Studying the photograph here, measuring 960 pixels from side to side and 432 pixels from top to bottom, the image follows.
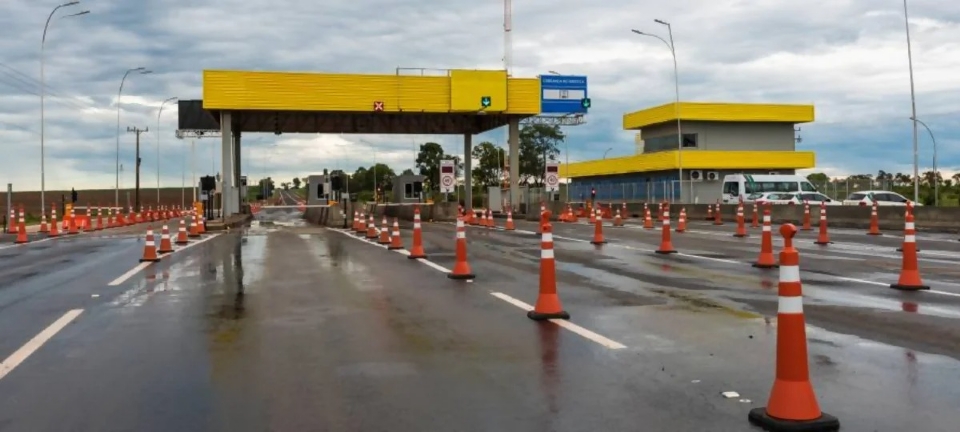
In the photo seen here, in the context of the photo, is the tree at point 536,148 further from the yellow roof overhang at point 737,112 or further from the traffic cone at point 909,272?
the traffic cone at point 909,272

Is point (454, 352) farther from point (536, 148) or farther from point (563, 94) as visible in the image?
point (536, 148)

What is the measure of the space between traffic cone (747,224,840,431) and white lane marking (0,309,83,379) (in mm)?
5688

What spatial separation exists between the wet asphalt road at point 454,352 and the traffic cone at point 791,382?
184mm

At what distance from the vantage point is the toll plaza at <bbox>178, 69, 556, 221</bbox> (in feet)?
134

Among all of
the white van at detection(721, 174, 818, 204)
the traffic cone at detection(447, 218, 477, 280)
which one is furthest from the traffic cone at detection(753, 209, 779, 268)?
the white van at detection(721, 174, 818, 204)

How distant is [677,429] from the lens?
511 cm

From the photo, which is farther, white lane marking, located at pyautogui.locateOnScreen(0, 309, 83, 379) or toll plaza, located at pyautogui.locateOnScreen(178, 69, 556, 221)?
toll plaza, located at pyautogui.locateOnScreen(178, 69, 556, 221)

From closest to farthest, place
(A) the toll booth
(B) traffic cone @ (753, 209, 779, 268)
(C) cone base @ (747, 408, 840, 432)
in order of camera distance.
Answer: (C) cone base @ (747, 408, 840, 432), (B) traffic cone @ (753, 209, 779, 268), (A) the toll booth

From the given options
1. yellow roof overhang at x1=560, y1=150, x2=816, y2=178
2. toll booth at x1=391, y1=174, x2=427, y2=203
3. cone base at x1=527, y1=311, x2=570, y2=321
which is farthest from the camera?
yellow roof overhang at x1=560, y1=150, x2=816, y2=178

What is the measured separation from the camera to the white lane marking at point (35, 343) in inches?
280

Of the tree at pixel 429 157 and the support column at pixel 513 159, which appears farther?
the tree at pixel 429 157

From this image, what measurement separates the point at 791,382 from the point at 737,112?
2671 inches

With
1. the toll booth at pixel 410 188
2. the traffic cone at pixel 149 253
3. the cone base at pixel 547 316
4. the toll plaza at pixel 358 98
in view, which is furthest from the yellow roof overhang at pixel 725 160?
the cone base at pixel 547 316

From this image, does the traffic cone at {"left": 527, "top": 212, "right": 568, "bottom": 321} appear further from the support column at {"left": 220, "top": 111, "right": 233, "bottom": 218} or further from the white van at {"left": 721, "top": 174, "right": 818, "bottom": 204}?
the white van at {"left": 721, "top": 174, "right": 818, "bottom": 204}
